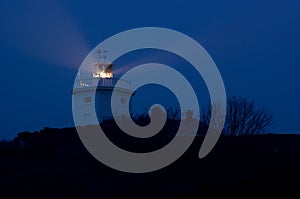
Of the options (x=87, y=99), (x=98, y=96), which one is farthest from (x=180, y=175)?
(x=87, y=99)

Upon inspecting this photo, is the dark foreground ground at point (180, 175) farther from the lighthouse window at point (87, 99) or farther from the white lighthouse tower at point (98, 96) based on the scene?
the lighthouse window at point (87, 99)

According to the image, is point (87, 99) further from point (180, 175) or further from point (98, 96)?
point (180, 175)

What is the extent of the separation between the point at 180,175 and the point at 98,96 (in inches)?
476

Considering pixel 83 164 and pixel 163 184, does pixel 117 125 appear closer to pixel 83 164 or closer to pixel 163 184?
pixel 83 164

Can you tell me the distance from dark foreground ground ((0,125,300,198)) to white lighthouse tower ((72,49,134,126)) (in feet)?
12.4

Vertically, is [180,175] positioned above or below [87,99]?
below

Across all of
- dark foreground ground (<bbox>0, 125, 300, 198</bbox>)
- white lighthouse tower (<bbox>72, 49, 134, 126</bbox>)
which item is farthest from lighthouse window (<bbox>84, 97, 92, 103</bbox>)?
dark foreground ground (<bbox>0, 125, 300, 198</bbox>)

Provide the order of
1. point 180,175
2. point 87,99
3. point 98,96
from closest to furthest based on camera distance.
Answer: point 180,175 → point 98,96 → point 87,99

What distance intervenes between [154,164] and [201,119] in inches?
341

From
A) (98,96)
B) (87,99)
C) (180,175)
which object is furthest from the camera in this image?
(87,99)

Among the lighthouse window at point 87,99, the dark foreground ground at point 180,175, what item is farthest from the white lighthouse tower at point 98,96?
the dark foreground ground at point 180,175

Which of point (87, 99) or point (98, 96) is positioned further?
point (87, 99)

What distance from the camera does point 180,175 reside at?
54.3ft

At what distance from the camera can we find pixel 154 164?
1806 cm
